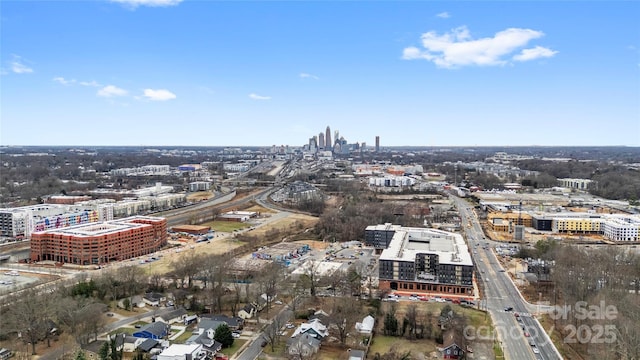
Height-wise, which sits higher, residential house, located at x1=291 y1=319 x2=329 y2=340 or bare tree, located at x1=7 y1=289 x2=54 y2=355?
A: bare tree, located at x1=7 y1=289 x2=54 y2=355

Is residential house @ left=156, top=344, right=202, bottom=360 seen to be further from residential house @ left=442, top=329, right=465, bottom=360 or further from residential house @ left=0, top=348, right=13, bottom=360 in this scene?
residential house @ left=442, top=329, right=465, bottom=360

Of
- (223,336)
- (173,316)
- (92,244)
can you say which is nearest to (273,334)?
(223,336)

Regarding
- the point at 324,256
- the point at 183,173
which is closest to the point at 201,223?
the point at 324,256

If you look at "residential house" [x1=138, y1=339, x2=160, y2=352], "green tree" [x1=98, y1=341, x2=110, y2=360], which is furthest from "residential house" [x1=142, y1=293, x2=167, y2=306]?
"green tree" [x1=98, y1=341, x2=110, y2=360]

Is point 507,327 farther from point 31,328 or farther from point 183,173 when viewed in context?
point 183,173

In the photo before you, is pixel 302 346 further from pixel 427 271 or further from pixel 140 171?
pixel 140 171

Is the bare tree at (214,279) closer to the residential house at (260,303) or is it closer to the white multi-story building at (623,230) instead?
the residential house at (260,303)
